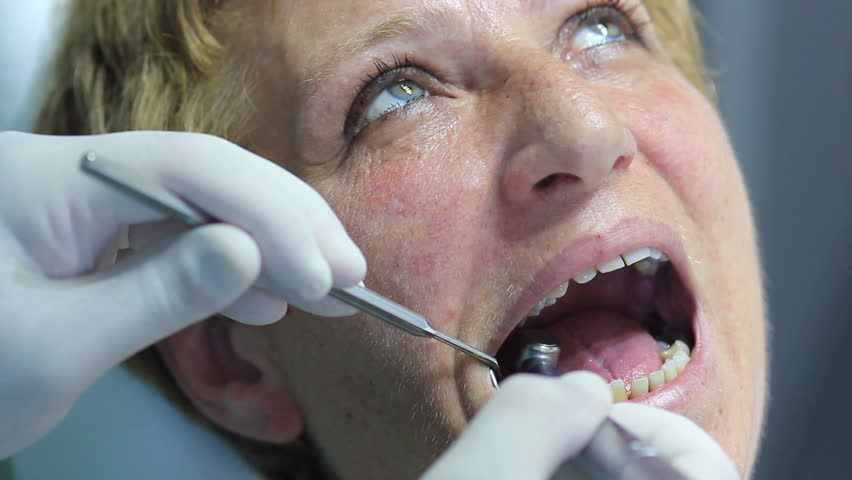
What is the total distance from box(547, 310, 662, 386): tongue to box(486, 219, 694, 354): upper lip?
17 centimetres

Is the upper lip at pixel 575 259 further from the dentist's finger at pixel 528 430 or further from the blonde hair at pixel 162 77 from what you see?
the blonde hair at pixel 162 77

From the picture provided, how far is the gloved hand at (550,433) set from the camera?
74 centimetres

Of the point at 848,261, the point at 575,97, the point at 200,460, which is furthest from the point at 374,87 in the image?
the point at 848,261

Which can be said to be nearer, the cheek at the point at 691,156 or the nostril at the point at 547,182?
the nostril at the point at 547,182

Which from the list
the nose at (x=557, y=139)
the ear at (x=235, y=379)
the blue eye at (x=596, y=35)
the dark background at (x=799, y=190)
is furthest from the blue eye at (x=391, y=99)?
the dark background at (x=799, y=190)

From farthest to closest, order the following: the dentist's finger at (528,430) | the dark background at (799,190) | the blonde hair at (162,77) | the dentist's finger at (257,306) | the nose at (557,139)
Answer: the dark background at (799,190)
the blonde hair at (162,77)
the nose at (557,139)
the dentist's finger at (257,306)
the dentist's finger at (528,430)

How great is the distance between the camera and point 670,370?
3.52ft

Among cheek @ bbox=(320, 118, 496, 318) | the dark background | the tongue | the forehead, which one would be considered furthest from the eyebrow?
the dark background

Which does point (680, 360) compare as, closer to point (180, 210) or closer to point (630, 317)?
point (630, 317)

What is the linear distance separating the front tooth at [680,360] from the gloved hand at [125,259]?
1.49 ft

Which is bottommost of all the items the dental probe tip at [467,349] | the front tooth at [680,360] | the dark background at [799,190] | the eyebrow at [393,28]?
the dark background at [799,190]

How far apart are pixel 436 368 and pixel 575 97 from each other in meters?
0.34

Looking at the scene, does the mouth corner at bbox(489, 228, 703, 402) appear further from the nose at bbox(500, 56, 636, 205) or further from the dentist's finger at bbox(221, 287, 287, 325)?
the dentist's finger at bbox(221, 287, 287, 325)

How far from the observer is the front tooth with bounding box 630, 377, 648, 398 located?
3.44 ft
